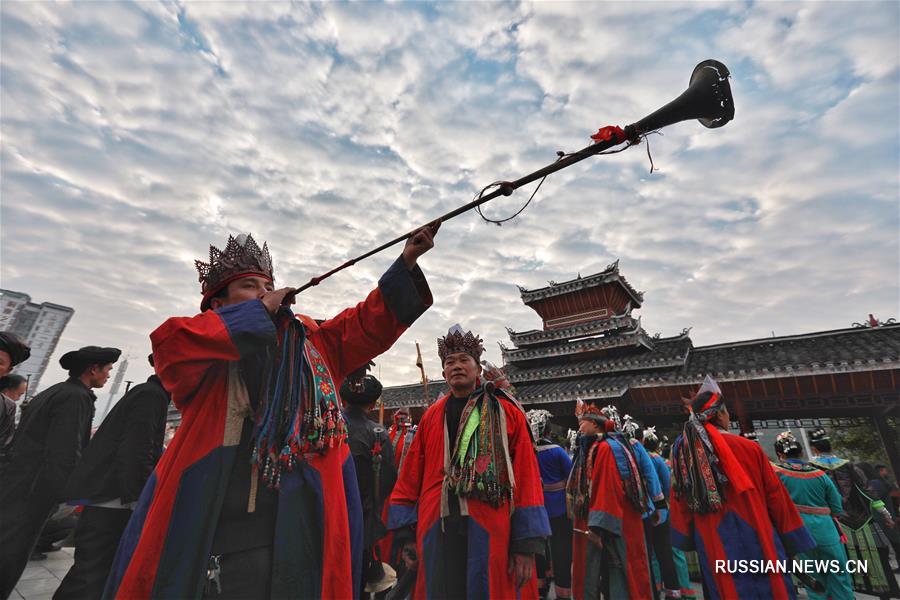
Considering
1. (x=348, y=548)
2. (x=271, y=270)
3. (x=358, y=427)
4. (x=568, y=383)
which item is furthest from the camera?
(x=568, y=383)

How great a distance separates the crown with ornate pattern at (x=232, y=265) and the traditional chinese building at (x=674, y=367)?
907 centimetres

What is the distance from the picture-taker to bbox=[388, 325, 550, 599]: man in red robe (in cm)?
261

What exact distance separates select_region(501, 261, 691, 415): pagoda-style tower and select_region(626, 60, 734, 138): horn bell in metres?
13.2

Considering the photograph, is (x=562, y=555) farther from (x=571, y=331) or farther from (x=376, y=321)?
(x=571, y=331)

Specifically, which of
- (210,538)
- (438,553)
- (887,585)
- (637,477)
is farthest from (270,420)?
(887,585)

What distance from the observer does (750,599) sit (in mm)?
3447

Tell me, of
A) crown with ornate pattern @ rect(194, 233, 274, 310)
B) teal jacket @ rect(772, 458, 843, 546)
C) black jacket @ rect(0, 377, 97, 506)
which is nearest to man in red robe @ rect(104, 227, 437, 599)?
crown with ornate pattern @ rect(194, 233, 274, 310)

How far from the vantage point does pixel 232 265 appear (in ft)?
6.71

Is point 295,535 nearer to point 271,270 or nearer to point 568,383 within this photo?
point 271,270

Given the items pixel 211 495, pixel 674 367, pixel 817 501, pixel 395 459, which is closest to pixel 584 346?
pixel 674 367

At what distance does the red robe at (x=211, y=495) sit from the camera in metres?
1.38

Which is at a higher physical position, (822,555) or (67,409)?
(67,409)

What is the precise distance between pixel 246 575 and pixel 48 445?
3.46 metres

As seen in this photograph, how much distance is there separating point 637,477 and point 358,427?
316cm
